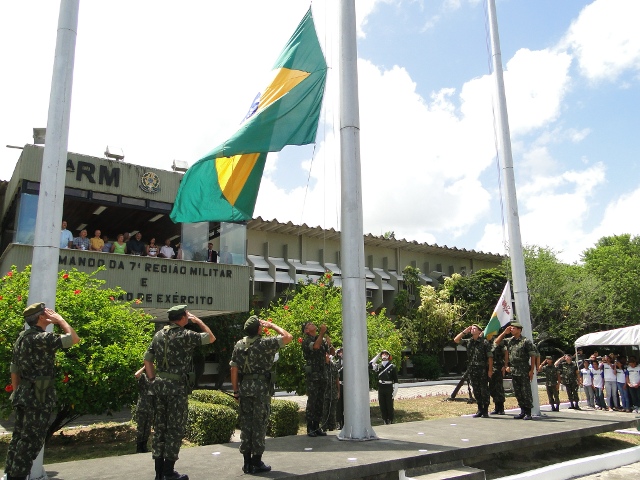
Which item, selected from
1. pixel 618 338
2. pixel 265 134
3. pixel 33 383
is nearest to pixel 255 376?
pixel 33 383

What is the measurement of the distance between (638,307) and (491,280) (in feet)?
35.7

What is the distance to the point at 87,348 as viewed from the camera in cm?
A: 1020

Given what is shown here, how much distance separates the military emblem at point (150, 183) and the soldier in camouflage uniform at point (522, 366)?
469 inches

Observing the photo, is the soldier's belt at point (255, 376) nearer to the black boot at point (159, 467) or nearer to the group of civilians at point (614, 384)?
the black boot at point (159, 467)

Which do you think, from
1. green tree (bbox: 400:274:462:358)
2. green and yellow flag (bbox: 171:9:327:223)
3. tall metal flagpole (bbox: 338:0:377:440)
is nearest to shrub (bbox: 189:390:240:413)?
tall metal flagpole (bbox: 338:0:377:440)

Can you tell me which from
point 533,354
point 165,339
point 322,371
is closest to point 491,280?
point 533,354

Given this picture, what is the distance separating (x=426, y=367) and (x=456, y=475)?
29040 mm

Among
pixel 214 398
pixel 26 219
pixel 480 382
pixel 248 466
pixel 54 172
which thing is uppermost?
pixel 26 219

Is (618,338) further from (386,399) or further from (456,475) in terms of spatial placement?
(456,475)

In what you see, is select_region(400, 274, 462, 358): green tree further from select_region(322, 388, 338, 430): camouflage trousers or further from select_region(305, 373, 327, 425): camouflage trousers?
select_region(305, 373, 327, 425): camouflage trousers

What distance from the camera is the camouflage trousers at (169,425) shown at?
563cm

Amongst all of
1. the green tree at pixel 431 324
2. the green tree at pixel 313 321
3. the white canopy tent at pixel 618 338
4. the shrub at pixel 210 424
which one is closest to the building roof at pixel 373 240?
the green tree at pixel 431 324

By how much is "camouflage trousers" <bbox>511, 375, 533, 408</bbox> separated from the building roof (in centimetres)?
1769

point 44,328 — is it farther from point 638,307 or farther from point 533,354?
point 638,307
